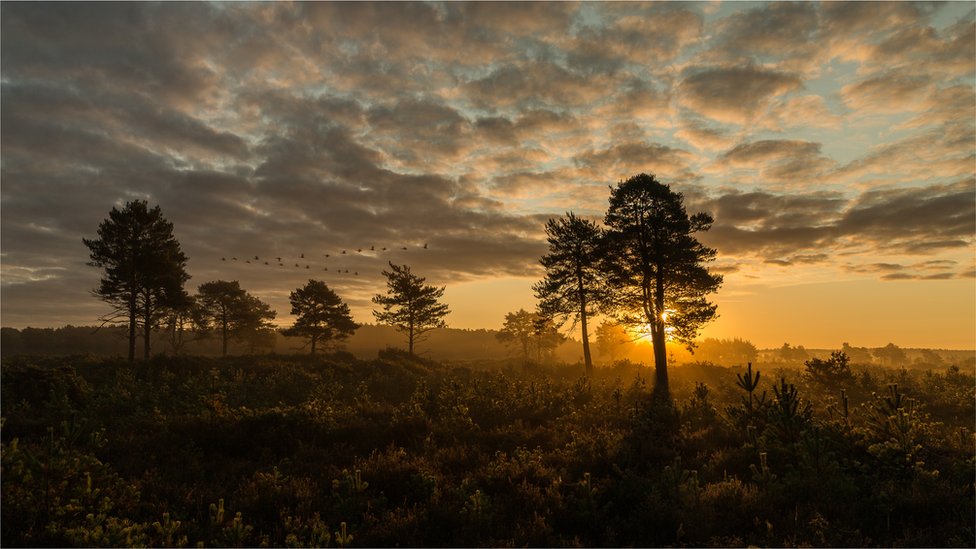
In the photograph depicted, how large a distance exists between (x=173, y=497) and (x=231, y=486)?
1.00 m

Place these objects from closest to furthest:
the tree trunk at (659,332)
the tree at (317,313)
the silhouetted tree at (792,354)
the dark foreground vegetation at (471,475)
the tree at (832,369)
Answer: the dark foreground vegetation at (471,475), the tree at (832,369), the tree trunk at (659,332), the tree at (317,313), the silhouetted tree at (792,354)

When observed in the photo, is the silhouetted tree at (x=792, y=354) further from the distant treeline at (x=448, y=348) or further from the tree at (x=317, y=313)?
the tree at (x=317, y=313)

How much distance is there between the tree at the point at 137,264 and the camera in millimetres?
31406

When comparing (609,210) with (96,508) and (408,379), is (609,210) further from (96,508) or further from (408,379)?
(96,508)

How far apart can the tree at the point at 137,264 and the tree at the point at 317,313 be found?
1784 cm

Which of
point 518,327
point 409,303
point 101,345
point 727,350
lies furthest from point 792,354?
point 101,345

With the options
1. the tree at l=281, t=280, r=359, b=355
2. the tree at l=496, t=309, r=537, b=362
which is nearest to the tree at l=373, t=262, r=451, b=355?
the tree at l=281, t=280, r=359, b=355

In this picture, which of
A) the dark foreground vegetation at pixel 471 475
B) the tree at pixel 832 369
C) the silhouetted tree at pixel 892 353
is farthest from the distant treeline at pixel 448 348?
the dark foreground vegetation at pixel 471 475

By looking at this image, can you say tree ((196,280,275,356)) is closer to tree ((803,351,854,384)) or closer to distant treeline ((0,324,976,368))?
distant treeline ((0,324,976,368))

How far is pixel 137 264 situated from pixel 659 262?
111 ft

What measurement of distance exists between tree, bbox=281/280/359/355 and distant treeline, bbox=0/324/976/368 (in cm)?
233

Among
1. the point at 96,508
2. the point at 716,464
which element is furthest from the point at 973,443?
the point at 96,508

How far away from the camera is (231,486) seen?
9.45 m

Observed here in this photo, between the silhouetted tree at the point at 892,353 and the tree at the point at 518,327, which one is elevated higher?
the tree at the point at 518,327
